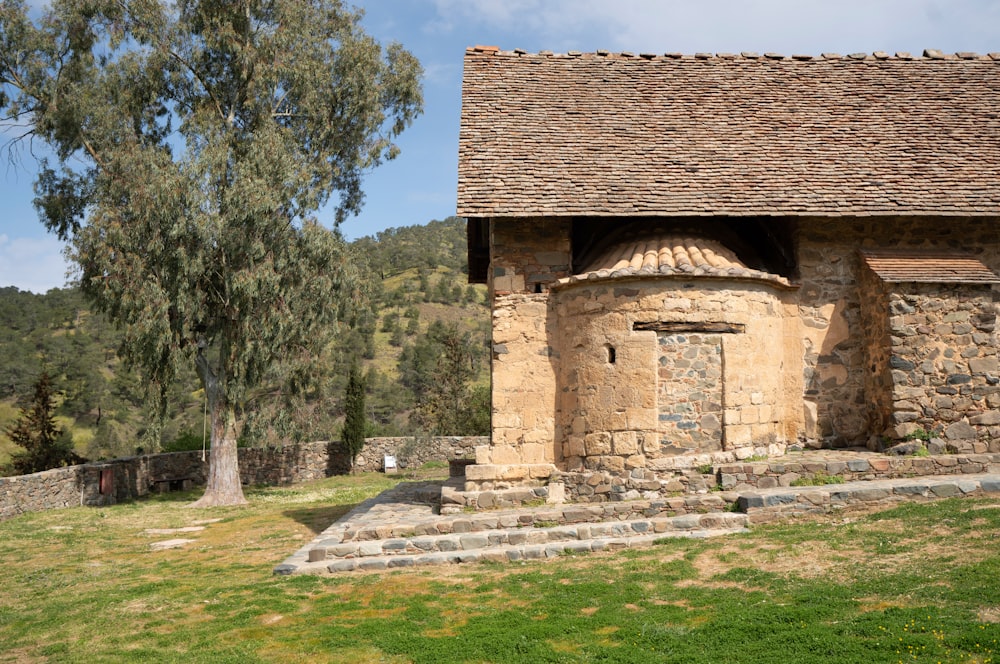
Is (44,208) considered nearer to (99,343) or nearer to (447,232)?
(99,343)

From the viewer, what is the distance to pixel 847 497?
10211 mm

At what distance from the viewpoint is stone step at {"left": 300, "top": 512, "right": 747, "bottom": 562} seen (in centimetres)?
1004

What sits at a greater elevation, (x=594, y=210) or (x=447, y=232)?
(x=447, y=232)

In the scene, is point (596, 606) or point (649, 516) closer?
point (596, 606)

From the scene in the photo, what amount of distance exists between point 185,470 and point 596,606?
66.1 ft

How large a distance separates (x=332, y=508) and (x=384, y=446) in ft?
37.8

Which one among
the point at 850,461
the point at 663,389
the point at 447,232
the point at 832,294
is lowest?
the point at 850,461

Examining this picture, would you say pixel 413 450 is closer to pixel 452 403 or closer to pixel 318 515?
pixel 452 403

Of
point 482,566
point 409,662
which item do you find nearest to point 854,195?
point 482,566

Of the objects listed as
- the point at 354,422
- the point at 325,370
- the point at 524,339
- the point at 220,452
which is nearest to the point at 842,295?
the point at 524,339

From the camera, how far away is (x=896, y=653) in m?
5.66

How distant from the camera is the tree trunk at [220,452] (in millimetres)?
20531

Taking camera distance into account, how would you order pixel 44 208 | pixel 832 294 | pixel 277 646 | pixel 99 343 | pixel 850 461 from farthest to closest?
pixel 99 343 → pixel 44 208 → pixel 832 294 → pixel 850 461 → pixel 277 646

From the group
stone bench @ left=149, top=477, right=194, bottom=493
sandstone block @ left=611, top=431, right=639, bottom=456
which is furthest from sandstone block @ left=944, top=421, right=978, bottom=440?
stone bench @ left=149, top=477, right=194, bottom=493
